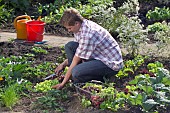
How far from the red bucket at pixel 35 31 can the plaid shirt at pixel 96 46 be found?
2605 mm

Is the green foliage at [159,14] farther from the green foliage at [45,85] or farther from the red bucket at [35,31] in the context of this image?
the green foliage at [45,85]

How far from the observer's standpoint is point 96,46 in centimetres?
708

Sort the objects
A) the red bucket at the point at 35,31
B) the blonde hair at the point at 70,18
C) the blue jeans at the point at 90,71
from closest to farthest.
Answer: the blonde hair at the point at 70,18 → the blue jeans at the point at 90,71 → the red bucket at the point at 35,31

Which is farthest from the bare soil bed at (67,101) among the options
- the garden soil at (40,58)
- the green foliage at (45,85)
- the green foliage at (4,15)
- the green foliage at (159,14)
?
the green foliage at (159,14)

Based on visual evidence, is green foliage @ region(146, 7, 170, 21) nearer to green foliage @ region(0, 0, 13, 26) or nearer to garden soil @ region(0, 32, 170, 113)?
garden soil @ region(0, 32, 170, 113)

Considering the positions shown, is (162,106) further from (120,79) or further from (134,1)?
(134,1)

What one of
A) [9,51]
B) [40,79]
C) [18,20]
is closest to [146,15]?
[18,20]

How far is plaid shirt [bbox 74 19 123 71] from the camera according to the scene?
696 centimetres

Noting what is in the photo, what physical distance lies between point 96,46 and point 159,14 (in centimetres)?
455

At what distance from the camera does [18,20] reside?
10.1 meters

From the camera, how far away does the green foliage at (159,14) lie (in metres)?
11.3

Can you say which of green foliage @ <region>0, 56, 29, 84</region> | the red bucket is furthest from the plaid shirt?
the red bucket

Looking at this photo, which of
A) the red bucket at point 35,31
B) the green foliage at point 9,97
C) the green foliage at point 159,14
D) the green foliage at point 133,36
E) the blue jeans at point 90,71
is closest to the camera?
the green foliage at point 9,97

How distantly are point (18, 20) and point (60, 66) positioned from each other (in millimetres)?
2732
